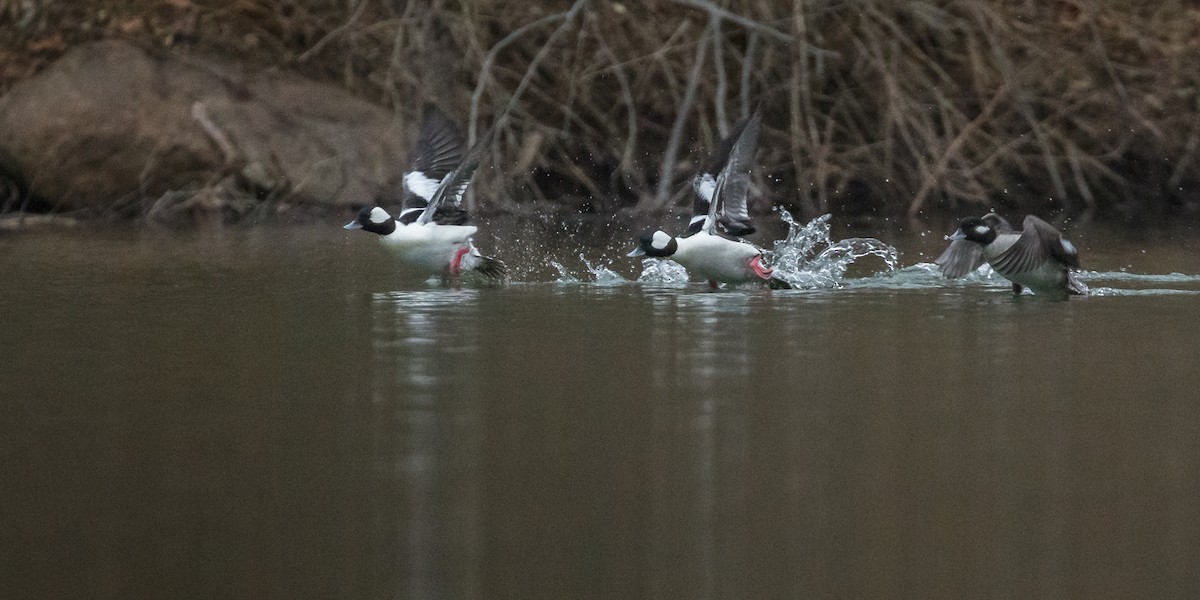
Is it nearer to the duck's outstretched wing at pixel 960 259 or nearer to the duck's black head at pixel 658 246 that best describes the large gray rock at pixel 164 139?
the duck's black head at pixel 658 246

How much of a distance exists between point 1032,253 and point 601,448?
3.93m

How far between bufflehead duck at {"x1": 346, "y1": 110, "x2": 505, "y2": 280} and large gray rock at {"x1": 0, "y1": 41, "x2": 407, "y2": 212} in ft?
17.6

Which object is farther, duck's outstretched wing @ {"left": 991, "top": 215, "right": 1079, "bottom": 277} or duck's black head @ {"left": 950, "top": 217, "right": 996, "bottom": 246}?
duck's black head @ {"left": 950, "top": 217, "right": 996, "bottom": 246}

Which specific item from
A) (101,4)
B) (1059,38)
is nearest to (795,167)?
(1059,38)

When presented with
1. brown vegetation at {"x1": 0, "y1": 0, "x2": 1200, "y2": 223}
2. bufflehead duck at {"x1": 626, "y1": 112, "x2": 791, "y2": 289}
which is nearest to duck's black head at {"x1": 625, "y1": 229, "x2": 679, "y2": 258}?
bufflehead duck at {"x1": 626, "y1": 112, "x2": 791, "y2": 289}

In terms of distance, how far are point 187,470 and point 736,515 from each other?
53.0 inches

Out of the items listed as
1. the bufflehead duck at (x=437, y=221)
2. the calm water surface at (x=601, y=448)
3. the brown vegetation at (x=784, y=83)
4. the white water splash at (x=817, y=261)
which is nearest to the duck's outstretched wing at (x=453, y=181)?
the bufflehead duck at (x=437, y=221)

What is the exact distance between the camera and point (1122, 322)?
693 cm

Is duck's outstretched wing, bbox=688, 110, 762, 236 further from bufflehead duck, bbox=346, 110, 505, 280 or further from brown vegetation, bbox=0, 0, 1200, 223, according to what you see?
brown vegetation, bbox=0, 0, 1200, 223

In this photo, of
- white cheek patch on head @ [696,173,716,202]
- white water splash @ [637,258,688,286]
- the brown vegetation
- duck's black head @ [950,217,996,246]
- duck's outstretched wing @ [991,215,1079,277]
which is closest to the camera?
duck's outstretched wing @ [991,215,1079,277]

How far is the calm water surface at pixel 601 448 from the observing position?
11.2 feet

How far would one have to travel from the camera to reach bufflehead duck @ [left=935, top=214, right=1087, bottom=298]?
25.8ft

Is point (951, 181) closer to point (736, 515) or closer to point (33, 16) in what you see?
point (33, 16)

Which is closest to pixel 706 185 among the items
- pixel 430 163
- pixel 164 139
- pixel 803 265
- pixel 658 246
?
pixel 803 265
